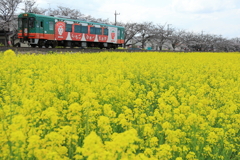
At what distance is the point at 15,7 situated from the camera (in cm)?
3822

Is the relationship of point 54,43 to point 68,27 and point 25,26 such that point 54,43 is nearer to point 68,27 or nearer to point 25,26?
point 68,27

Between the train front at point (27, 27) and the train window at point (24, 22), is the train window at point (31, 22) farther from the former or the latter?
the train window at point (24, 22)

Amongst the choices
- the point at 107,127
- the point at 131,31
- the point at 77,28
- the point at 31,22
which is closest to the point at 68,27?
the point at 77,28

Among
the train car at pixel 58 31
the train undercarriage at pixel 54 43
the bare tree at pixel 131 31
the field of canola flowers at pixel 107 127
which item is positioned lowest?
the field of canola flowers at pixel 107 127

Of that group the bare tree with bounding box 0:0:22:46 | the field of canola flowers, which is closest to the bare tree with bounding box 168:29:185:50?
the bare tree with bounding box 0:0:22:46

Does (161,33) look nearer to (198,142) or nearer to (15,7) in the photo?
(15,7)

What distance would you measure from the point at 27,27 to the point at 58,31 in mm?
2445

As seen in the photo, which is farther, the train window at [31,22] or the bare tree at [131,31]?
the bare tree at [131,31]

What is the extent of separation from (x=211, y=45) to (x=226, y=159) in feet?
245

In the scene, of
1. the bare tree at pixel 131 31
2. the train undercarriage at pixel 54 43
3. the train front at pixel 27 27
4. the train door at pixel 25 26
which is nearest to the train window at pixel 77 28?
the train undercarriage at pixel 54 43

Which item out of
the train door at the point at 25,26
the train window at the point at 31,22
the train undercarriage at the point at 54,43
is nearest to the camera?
the train window at the point at 31,22

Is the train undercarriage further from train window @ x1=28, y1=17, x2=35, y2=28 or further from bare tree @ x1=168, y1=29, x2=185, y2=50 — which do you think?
bare tree @ x1=168, y1=29, x2=185, y2=50

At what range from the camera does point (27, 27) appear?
19922 mm

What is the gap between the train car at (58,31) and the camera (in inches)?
782
